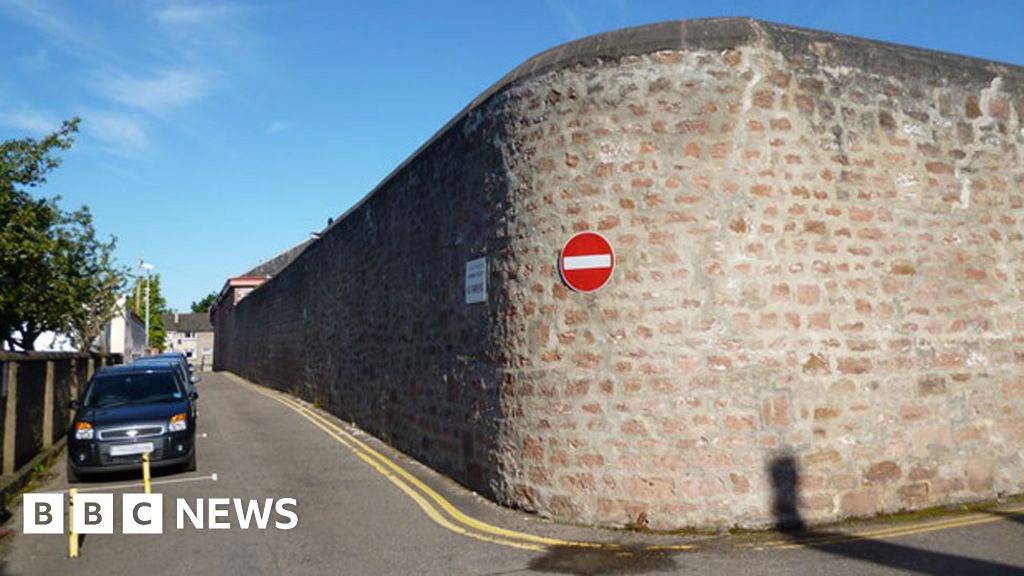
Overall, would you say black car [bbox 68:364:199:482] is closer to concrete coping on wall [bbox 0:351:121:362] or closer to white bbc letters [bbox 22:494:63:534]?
white bbc letters [bbox 22:494:63:534]

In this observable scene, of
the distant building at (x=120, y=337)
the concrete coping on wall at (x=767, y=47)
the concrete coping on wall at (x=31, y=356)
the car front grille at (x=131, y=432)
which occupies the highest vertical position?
the concrete coping on wall at (x=767, y=47)

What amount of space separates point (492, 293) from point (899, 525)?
4.74m

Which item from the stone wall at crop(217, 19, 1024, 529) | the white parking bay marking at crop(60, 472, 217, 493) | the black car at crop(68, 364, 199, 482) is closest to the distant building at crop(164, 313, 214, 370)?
the black car at crop(68, 364, 199, 482)

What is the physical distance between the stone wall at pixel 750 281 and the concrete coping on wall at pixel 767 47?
3 cm

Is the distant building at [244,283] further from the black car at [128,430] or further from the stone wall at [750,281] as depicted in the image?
the stone wall at [750,281]

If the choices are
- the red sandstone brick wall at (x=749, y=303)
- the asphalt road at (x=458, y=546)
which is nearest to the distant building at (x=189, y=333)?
the asphalt road at (x=458, y=546)

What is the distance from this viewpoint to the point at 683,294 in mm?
7371

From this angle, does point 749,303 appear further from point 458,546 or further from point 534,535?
point 458,546

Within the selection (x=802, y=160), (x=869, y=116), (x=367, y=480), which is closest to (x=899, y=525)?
(x=802, y=160)

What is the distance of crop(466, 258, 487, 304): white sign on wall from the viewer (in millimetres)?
8859

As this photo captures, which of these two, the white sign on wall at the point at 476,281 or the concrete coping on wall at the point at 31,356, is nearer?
the white sign on wall at the point at 476,281

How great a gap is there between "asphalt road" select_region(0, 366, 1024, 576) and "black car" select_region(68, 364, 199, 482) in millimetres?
1156

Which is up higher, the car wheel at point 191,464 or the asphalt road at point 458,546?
the car wheel at point 191,464

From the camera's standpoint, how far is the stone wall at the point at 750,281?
7258 millimetres
